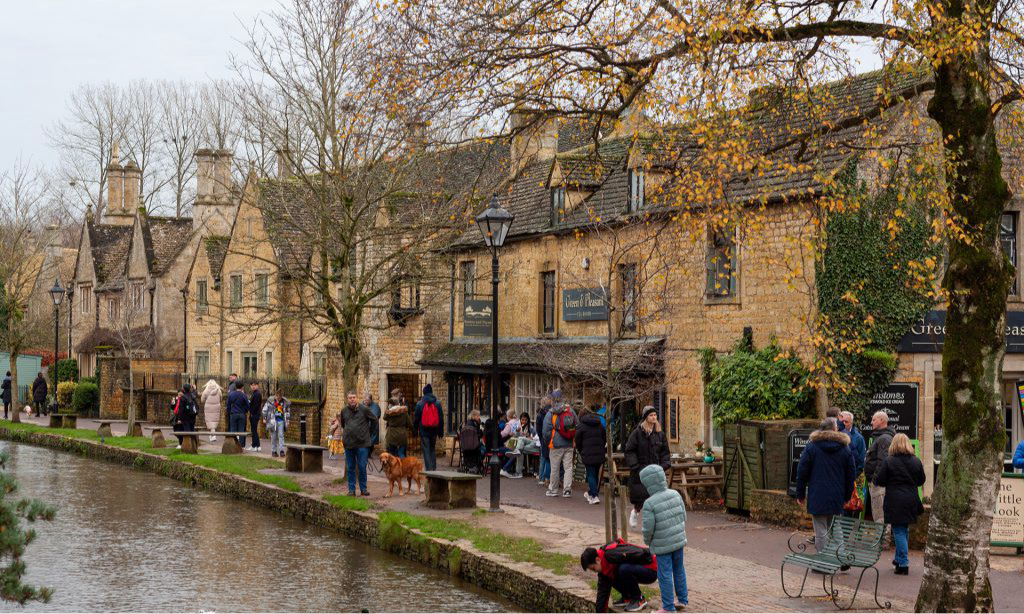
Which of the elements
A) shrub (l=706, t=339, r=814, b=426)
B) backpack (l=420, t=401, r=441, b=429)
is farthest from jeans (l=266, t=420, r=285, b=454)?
shrub (l=706, t=339, r=814, b=426)

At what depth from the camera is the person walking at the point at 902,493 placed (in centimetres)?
1405

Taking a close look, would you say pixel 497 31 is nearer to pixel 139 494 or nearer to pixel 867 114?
pixel 867 114

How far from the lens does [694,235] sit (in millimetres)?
13758

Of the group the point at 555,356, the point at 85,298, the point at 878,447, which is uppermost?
the point at 85,298

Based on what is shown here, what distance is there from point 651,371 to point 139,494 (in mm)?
10977

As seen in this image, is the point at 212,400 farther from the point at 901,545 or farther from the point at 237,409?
the point at 901,545

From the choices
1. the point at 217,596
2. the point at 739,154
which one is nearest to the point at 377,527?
the point at 217,596

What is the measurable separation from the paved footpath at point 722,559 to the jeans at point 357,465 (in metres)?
0.42

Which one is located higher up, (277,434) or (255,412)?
(255,412)

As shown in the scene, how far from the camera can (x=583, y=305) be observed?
26.5 meters

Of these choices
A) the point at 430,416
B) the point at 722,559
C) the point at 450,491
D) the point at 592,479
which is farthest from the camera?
the point at 430,416

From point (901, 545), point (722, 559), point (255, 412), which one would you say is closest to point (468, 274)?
point (255, 412)

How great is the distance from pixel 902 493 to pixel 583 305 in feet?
42.4

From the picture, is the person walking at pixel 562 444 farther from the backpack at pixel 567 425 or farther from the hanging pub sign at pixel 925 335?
the hanging pub sign at pixel 925 335
